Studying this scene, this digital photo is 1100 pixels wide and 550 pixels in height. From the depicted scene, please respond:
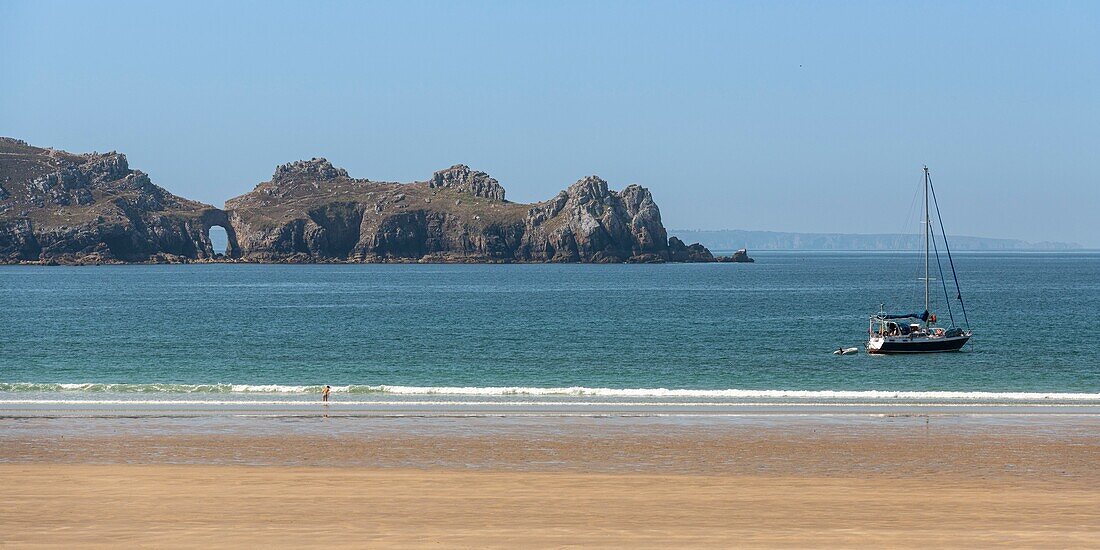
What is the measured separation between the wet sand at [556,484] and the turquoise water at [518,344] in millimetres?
13490

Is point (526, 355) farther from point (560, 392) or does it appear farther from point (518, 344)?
point (560, 392)

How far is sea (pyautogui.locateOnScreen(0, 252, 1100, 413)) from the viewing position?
129ft

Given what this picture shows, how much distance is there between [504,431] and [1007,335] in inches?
2156

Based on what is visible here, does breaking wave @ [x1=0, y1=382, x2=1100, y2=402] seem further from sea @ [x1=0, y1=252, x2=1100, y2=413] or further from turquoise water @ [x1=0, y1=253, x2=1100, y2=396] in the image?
turquoise water @ [x1=0, y1=253, x2=1100, y2=396]

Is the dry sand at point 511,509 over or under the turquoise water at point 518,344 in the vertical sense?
over

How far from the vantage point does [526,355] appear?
6103 cm

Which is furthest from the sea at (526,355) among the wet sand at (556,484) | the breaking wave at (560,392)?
the wet sand at (556,484)

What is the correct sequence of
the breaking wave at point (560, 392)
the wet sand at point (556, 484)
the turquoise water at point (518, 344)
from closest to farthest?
the wet sand at point (556, 484), the breaking wave at point (560, 392), the turquoise water at point (518, 344)

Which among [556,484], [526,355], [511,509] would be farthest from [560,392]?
[511,509]

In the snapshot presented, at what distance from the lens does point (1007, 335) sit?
74.3 metres

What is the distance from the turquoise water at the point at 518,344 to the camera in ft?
159

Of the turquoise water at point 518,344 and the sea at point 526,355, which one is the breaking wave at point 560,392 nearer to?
the sea at point 526,355

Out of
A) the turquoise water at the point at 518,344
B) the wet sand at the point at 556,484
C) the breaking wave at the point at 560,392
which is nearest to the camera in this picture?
the wet sand at the point at 556,484

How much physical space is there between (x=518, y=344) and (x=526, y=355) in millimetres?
6563
